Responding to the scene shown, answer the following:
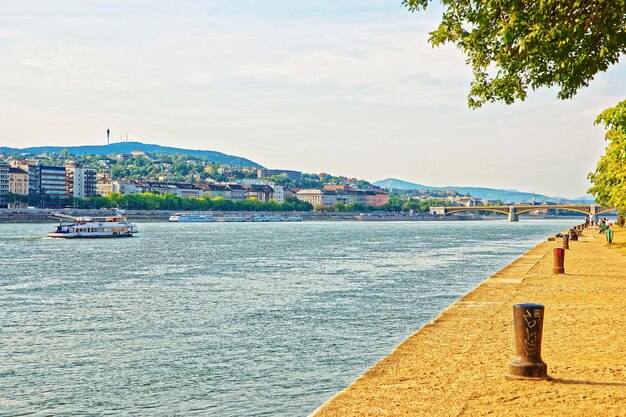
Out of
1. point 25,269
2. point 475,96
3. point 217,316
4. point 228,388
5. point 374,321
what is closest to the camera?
point 228,388

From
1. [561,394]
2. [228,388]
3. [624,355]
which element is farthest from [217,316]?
[561,394]

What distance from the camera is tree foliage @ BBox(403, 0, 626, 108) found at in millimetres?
13562

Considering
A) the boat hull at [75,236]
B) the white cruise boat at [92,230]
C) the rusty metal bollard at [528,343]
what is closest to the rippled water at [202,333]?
the rusty metal bollard at [528,343]

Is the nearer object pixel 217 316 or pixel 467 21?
pixel 467 21

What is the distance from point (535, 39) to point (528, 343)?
4979 millimetres

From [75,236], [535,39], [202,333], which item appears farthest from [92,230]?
[535,39]

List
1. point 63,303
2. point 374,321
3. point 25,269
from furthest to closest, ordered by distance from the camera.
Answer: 1. point 25,269
2. point 63,303
3. point 374,321

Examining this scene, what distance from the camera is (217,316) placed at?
25.7 m

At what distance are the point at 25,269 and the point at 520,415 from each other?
136 ft

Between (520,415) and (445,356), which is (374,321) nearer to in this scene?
(445,356)

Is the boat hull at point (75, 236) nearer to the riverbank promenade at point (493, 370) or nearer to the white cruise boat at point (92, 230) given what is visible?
the white cruise boat at point (92, 230)

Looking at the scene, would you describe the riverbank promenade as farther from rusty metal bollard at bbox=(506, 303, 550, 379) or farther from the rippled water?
the rippled water

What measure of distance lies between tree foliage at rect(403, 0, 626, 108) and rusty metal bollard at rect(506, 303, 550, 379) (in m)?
4.16

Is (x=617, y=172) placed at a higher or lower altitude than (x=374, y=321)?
higher
